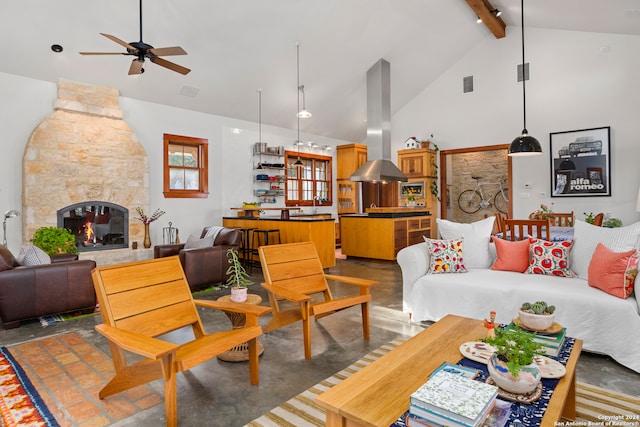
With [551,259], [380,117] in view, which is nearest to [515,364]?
[551,259]

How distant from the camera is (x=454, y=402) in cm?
128

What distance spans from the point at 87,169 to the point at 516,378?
20.7 ft

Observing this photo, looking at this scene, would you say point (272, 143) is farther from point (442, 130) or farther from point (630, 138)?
point (630, 138)

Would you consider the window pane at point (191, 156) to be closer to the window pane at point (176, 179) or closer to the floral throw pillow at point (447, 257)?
the window pane at point (176, 179)

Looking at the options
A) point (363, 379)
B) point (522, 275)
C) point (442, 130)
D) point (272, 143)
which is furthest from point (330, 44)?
point (363, 379)

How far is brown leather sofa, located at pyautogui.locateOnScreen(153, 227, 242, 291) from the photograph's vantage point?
16.1 feet

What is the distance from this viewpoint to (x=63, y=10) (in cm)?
456

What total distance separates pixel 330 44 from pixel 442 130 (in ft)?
12.7

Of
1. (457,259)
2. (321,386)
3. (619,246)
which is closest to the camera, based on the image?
(321,386)

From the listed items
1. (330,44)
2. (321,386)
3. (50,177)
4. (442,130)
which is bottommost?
(321,386)

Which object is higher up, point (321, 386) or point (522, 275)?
point (522, 275)

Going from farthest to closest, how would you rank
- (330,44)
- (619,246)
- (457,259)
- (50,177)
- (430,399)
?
(330,44) < (50,177) < (457,259) < (619,246) < (430,399)

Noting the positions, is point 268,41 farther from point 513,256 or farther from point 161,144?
point 513,256

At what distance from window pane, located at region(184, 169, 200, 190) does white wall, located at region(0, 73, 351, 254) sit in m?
0.27
